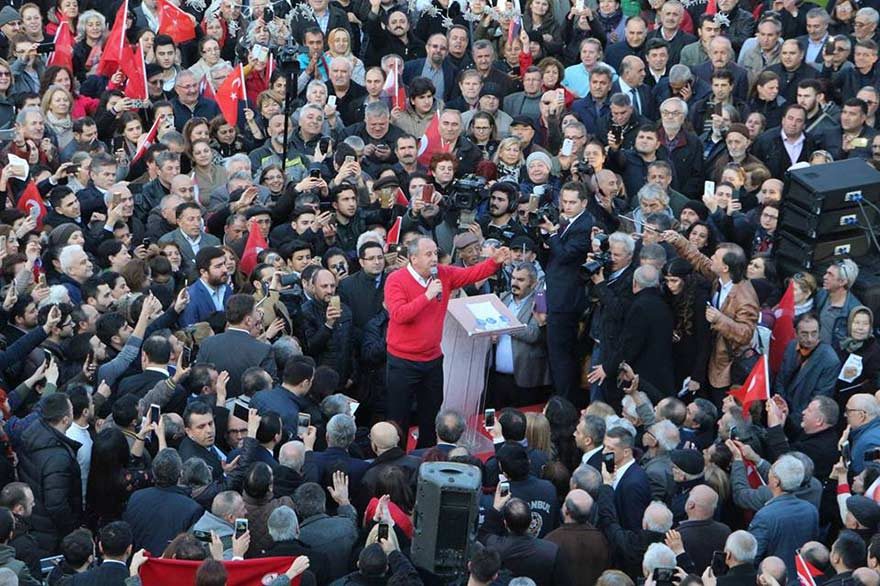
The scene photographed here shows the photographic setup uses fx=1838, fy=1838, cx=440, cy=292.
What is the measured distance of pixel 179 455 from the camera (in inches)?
415

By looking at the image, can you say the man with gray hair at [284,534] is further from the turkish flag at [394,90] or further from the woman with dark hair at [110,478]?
the turkish flag at [394,90]

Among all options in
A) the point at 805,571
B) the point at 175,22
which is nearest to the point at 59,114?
the point at 175,22

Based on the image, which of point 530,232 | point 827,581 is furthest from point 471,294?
point 827,581

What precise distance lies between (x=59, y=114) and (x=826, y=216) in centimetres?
638

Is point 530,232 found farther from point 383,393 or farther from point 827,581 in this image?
point 827,581

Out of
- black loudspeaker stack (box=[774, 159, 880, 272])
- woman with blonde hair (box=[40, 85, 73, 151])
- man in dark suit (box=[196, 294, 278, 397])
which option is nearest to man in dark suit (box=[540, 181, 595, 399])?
black loudspeaker stack (box=[774, 159, 880, 272])

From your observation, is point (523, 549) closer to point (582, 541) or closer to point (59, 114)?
point (582, 541)

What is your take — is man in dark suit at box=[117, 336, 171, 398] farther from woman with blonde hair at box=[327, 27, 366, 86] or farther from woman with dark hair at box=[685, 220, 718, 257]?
woman with blonde hair at box=[327, 27, 366, 86]

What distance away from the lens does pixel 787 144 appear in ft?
51.8

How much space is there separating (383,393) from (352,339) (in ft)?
1.51

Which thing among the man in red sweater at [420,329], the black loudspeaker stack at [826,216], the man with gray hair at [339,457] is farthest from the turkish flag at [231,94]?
the man with gray hair at [339,457]

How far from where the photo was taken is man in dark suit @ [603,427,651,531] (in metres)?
10.7

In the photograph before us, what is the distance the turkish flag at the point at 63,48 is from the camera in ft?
54.9

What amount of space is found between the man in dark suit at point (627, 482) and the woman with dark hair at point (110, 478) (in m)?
2.71
